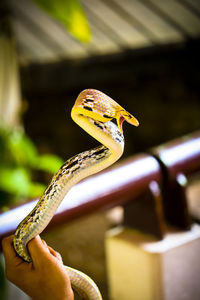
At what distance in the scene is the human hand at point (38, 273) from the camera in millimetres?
537

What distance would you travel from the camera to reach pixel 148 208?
1141 mm

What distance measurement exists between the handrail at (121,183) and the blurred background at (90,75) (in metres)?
0.48

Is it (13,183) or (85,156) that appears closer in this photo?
(85,156)

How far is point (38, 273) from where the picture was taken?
1.77 feet

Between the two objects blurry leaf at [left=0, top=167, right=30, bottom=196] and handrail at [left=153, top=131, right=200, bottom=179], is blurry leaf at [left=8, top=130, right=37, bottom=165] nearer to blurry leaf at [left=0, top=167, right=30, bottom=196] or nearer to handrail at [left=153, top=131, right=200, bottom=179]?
blurry leaf at [left=0, top=167, right=30, bottom=196]

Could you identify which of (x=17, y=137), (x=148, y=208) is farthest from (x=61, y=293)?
(x=17, y=137)

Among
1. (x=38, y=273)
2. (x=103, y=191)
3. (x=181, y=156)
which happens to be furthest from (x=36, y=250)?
(x=181, y=156)

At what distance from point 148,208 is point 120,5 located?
7.76 ft

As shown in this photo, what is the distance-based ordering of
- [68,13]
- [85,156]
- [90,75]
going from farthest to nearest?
[90,75], [68,13], [85,156]

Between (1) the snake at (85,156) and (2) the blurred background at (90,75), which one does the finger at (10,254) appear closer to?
(1) the snake at (85,156)

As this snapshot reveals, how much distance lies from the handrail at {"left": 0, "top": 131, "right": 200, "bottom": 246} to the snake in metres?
0.32

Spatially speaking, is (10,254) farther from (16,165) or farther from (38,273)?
(16,165)

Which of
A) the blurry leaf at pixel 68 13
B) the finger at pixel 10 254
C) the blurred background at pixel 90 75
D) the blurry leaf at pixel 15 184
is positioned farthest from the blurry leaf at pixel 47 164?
the finger at pixel 10 254

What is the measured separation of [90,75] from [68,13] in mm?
4367
